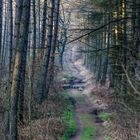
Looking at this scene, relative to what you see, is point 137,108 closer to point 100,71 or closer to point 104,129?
point 104,129

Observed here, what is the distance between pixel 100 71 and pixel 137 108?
26.5 metres

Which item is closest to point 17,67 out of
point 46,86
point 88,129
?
point 88,129

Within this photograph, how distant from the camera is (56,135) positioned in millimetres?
15852

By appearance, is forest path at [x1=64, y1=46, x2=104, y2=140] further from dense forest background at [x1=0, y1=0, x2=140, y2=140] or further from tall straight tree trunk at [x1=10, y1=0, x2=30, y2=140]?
tall straight tree trunk at [x1=10, y1=0, x2=30, y2=140]

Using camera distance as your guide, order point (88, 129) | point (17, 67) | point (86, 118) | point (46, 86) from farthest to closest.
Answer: point (46, 86) → point (86, 118) → point (88, 129) → point (17, 67)

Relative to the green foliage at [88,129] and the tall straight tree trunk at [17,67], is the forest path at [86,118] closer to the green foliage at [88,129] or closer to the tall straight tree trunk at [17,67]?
the green foliage at [88,129]

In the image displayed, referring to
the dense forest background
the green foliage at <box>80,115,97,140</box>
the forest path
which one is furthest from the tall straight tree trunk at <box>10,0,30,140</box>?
the green foliage at <box>80,115,97,140</box>

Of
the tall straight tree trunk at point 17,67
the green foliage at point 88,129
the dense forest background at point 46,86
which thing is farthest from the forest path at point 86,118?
the tall straight tree trunk at point 17,67

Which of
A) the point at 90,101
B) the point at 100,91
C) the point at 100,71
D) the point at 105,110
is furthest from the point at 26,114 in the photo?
the point at 100,71

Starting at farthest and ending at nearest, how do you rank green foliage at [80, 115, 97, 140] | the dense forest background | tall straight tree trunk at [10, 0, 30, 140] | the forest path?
the forest path → green foliage at [80, 115, 97, 140] → tall straight tree trunk at [10, 0, 30, 140] → the dense forest background

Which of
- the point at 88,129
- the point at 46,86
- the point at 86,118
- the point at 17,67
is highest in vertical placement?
the point at 17,67

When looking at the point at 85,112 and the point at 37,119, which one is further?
the point at 85,112

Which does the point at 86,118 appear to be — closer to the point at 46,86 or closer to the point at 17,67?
the point at 46,86

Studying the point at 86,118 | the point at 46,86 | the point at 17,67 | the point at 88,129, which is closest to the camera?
the point at 17,67
